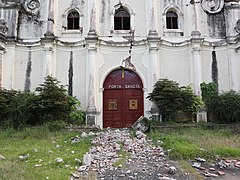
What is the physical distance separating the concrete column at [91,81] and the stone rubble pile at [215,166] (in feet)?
23.4

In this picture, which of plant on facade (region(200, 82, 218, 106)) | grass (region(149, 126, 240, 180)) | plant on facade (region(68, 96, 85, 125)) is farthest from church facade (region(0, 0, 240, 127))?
grass (region(149, 126, 240, 180))

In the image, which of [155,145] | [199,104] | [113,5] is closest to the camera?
[155,145]

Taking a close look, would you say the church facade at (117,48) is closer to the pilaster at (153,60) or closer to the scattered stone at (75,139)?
the pilaster at (153,60)

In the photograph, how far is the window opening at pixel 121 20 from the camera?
50.0 ft

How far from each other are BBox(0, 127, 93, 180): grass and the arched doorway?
3492mm

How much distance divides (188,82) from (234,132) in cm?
414

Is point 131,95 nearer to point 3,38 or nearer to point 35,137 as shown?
point 35,137

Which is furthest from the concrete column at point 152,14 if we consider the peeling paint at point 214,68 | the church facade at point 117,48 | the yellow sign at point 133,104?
the yellow sign at point 133,104

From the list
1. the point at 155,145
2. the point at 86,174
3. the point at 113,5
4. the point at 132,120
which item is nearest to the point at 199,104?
the point at 132,120

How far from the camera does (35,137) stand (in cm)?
1032

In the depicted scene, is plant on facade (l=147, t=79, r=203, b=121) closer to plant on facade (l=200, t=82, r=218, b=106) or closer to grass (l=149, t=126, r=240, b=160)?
plant on facade (l=200, t=82, r=218, b=106)

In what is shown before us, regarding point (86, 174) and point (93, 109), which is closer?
point (86, 174)

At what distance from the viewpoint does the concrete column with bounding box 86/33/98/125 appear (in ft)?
43.9

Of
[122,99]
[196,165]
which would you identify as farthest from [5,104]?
[196,165]
